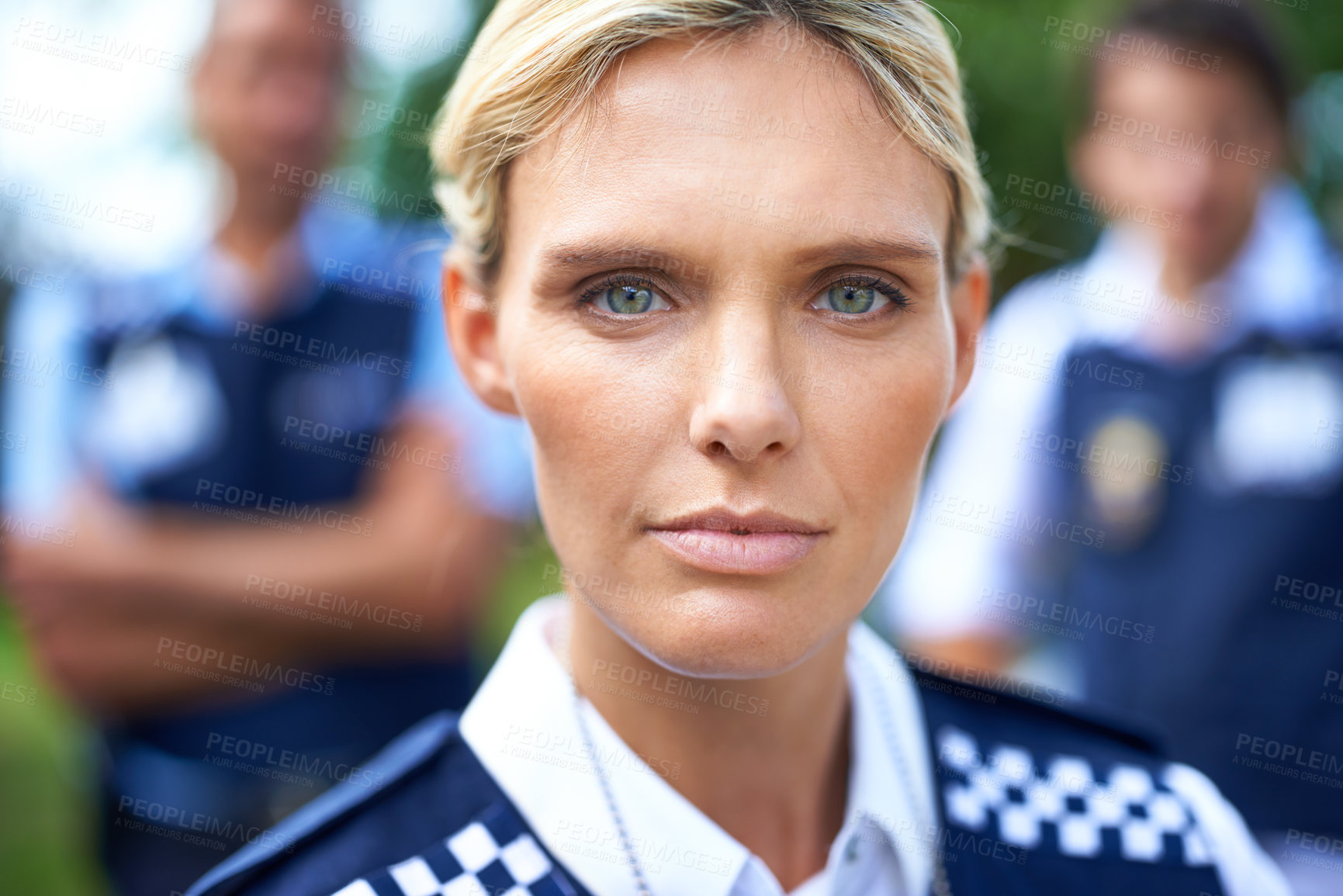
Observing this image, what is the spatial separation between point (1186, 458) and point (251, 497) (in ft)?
9.43

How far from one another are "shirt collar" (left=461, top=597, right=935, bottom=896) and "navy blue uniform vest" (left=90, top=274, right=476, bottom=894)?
1.30 metres

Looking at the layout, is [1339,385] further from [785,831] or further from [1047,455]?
[785,831]

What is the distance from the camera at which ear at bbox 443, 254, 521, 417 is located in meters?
1.87

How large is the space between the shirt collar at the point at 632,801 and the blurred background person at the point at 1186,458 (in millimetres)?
1587

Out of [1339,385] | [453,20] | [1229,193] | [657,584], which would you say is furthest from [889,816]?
[453,20]

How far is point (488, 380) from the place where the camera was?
74.2 inches

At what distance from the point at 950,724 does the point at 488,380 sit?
113cm

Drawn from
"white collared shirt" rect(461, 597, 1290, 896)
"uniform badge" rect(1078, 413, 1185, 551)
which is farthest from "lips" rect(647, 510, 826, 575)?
"uniform badge" rect(1078, 413, 1185, 551)

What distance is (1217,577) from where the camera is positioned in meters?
3.45

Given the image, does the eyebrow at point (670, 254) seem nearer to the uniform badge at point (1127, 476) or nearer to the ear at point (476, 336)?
the ear at point (476, 336)

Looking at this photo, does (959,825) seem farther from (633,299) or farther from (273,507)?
(273,507)

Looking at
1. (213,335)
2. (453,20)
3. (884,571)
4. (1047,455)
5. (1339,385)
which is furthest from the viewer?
(453,20)

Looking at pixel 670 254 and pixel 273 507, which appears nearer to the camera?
pixel 670 254

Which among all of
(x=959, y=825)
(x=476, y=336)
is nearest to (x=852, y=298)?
(x=476, y=336)
